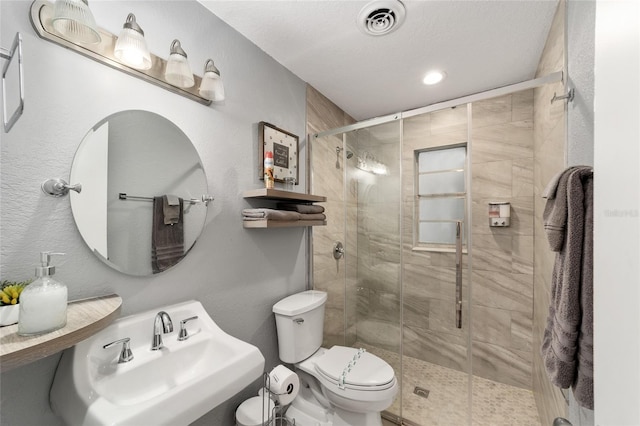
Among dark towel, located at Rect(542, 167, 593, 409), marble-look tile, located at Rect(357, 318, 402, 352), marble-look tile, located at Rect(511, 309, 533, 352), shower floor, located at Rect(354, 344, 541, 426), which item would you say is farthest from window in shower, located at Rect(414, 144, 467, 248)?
dark towel, located at Rect(542, 167, 593, 409)

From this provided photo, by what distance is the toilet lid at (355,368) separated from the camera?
55.3 inches

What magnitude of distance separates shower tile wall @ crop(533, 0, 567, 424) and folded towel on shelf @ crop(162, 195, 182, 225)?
5.90 feet

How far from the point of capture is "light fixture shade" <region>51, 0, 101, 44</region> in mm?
775

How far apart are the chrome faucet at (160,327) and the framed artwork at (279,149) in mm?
898

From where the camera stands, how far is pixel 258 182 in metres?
1.62

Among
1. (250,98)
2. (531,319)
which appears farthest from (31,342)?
(531,319)

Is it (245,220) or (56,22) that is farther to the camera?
(245,220)

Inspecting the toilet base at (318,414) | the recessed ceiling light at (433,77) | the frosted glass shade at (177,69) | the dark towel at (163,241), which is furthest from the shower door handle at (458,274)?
the frosted glass shade at (177,69)

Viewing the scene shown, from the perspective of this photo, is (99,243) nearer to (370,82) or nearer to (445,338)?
(370,82)

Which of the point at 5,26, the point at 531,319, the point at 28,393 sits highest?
the point at 5,26

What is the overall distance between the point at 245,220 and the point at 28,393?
3.22ft

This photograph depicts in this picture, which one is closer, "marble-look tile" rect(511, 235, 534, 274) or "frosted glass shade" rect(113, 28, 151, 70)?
"frosted glass shade" rect(113, 28, 151, 70)

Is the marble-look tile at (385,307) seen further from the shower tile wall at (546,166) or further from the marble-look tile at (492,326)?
the shower tile wall at (546,166)

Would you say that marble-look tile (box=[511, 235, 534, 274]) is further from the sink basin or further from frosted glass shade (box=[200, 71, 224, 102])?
frosted glass shade (box=[200, 71, 224, 102])
